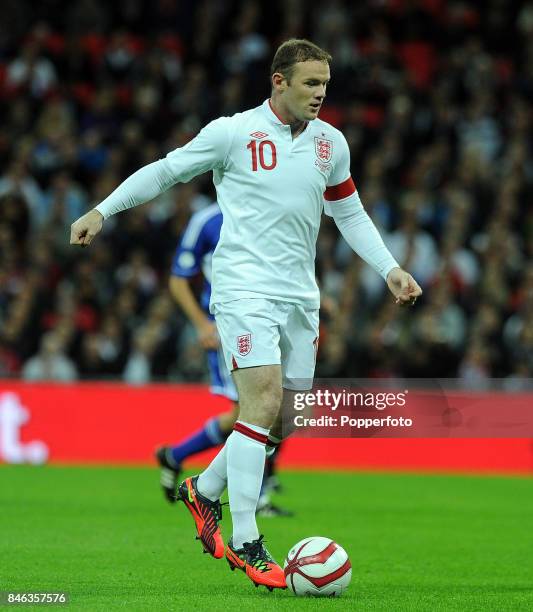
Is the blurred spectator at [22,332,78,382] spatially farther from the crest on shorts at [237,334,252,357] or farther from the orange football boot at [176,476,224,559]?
the crest on shorts at [237,334,252,357]

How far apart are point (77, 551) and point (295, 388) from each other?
1733 millimetres

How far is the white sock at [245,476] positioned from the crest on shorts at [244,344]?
314 millimetres

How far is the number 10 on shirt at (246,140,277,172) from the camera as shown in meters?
6.00

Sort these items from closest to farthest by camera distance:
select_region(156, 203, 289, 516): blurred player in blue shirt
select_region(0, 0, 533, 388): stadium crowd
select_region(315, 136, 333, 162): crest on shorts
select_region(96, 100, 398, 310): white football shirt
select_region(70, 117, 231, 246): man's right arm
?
select_region(70, 117, 231, 246): man's right arm, select_region(96, 100, 398, 310): white football shirt, select_region(315, 136, 333, 162): crest on shorts, select_region(156, 203, 289, 516): blurred player in blue shirt, select_region(0, 0, 533, 388): stadium crowd

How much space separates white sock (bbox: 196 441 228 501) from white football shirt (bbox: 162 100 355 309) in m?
0.77

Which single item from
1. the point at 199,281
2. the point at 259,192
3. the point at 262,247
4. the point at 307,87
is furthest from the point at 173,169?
the point at 199,281

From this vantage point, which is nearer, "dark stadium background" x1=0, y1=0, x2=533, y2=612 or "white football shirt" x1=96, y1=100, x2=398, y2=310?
"white football shirt" x1=96, y1=100, x2=398, y2=310

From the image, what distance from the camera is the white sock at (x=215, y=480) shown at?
6.28 metres

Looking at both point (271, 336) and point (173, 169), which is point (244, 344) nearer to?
point (271, 336)

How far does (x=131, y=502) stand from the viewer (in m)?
10.2

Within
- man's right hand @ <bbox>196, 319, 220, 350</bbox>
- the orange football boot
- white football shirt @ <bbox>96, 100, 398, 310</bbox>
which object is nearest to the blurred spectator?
man's right hand @ <bbox>196, 319, 220, 350</bbox>

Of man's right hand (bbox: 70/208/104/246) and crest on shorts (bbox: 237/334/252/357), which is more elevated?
man's right hand (bbox: 70/208/104/246)

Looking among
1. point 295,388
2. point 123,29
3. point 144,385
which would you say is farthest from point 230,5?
point 295,388

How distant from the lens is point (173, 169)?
5.94 metres
